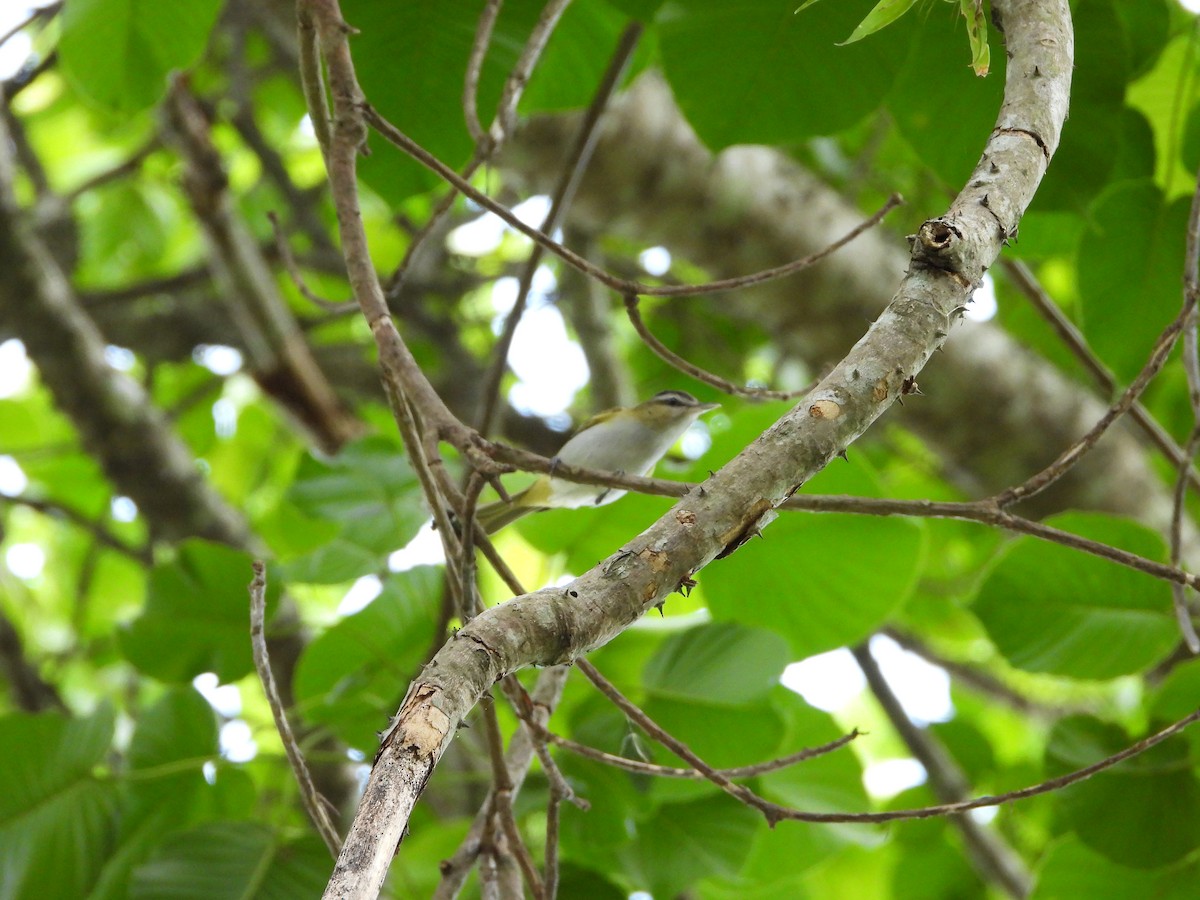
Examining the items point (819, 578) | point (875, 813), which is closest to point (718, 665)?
point (819, 578)

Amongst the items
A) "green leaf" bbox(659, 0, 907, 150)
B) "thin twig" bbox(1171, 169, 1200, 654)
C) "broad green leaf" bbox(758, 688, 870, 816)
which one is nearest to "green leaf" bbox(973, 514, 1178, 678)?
"thin twig" bbox(1171, 169, 1200, 654)

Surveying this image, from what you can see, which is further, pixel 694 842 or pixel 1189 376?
pixel 694 842

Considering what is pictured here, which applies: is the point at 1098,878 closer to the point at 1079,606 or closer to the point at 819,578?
the point at 1079,606

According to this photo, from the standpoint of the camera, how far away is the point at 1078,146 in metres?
1.57

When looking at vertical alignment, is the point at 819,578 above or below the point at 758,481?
above

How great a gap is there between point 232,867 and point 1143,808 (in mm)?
1447

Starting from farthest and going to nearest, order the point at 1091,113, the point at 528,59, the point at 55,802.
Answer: the point at 55,802
the point at 1091,113
the point at 528,59

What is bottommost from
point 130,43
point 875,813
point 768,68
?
point 875,813

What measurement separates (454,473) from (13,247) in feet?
3.96

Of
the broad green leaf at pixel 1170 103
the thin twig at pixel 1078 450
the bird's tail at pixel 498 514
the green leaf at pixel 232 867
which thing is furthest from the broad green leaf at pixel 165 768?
the broad green leaf at pixel 1170 103

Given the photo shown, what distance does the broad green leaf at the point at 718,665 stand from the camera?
1643 mm

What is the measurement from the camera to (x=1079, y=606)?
1.75 meters

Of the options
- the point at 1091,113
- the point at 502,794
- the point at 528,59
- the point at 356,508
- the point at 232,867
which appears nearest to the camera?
the point at 502,794

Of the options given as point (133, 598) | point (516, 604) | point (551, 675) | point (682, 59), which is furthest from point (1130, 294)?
point (133, 598)
